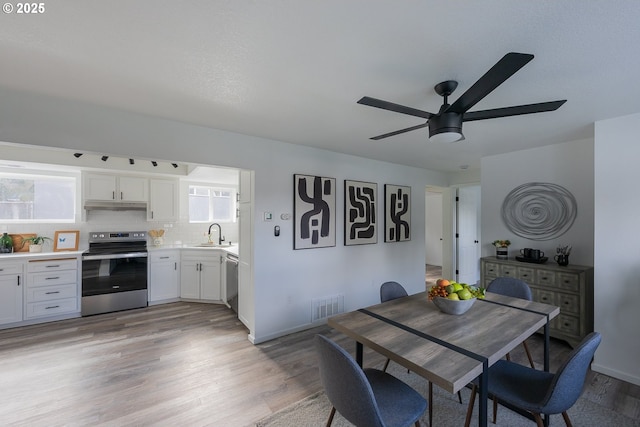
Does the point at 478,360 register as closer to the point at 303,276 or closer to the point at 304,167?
the point at 303,276

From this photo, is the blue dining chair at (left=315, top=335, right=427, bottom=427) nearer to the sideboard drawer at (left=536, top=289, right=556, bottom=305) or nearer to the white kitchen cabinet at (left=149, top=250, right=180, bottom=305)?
the sideboard drawer at (left=536, top=289, right=556, bottom=305)

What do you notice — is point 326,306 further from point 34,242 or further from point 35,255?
point 34,242

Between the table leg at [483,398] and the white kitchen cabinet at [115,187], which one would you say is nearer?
the table leg at [483,398]

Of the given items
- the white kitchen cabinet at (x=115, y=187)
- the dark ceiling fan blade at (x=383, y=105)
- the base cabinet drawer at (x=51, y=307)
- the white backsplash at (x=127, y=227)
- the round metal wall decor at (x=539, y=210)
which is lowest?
the base cabinet drawer at (x=51, y=307)

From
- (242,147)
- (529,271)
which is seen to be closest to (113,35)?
(242,147)

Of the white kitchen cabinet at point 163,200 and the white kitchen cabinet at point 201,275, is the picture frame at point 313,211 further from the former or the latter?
the white kitchen cabinet at point 163,200

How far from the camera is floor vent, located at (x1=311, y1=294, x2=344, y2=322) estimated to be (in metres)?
3.51

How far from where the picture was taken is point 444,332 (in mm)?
1582

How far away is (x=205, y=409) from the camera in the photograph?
2018mm

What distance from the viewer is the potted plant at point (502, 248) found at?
3666 millimetres

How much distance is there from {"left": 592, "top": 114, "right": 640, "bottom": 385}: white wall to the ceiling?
10.7 inches

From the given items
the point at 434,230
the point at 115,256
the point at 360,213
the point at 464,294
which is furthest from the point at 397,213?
the point at 115,256

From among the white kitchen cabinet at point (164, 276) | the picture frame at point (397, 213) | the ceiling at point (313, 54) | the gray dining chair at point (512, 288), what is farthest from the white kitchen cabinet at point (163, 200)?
the gray dining chair at point (512, 288)

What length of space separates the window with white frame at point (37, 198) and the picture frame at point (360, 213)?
14.3ft
